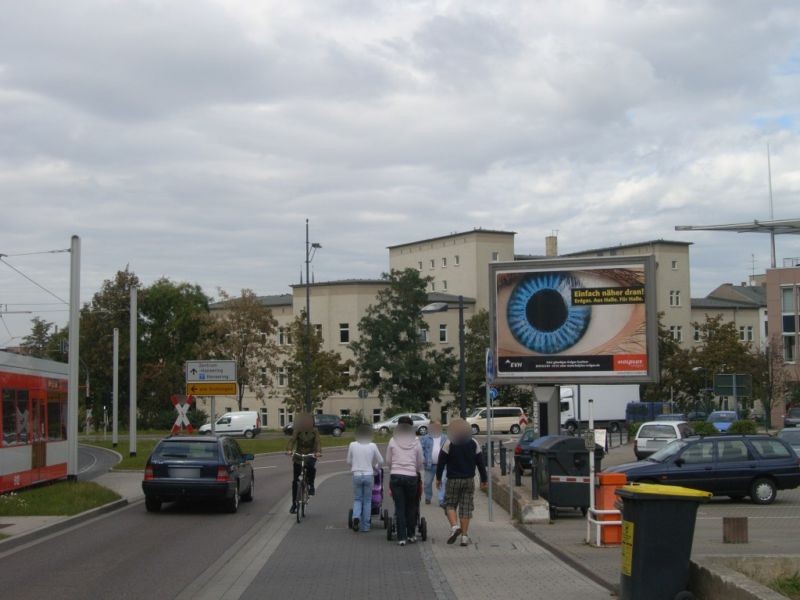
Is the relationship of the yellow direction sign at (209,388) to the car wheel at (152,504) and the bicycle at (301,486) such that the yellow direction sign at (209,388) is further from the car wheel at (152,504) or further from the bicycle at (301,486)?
the bicycle at (301,486)

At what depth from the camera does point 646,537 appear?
8664 mm

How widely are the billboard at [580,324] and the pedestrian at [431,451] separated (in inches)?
181

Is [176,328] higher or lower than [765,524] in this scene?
higher

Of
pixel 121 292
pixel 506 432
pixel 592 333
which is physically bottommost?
pixel 506 432

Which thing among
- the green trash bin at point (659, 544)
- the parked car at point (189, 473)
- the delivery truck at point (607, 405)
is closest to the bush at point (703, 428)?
the delivery truck at point (607, 405)

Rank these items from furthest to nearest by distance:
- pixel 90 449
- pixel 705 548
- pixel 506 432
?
pixel 506 432, pixel 90 449, pixel 705 548

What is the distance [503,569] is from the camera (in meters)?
11.8

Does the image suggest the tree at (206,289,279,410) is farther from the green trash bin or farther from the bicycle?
the green trash bin

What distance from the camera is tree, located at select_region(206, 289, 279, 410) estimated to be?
66.5m

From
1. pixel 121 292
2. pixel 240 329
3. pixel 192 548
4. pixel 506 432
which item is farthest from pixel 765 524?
pixel 121 292

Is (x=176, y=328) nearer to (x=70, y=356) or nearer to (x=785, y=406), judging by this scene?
(x=785, y=406)

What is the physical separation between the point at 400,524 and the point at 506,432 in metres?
51.1

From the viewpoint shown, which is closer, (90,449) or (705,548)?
(705,548)

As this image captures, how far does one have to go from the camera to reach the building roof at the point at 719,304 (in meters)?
97.8
